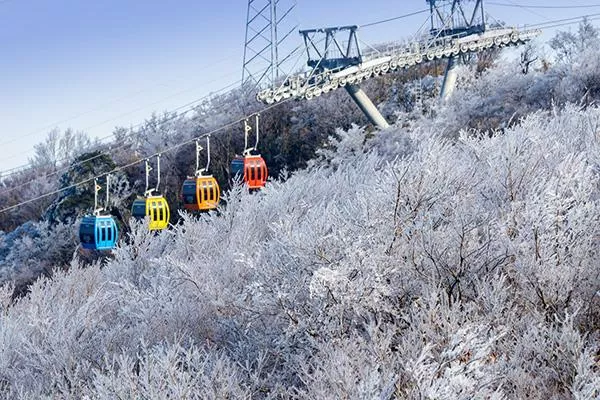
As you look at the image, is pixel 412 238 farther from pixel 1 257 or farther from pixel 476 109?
pixel 1 257

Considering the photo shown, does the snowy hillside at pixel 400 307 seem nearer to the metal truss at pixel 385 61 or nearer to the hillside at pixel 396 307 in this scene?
the hillside at pixel 396 307

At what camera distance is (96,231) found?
983 centimetres

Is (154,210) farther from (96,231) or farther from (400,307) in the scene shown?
(400,307)

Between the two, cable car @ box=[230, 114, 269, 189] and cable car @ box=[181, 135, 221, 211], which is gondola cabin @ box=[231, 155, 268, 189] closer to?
cable car @ box=[230, 114, 269, 189]

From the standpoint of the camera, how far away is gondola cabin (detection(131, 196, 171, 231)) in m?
10.2

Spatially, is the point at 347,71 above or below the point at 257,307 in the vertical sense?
above

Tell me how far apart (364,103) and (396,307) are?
12107 mm

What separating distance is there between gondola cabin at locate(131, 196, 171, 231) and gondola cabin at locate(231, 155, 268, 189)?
183cm

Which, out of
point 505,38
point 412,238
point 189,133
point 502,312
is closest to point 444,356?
point 502,312

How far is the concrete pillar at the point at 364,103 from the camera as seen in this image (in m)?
16.9

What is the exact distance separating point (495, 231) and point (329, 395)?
3033 mm

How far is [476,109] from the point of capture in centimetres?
1995

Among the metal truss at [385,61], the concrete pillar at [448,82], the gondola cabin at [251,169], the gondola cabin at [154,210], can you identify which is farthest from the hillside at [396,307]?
the concrete pillar at [448,82]

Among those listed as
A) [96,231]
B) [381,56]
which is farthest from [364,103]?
[96,231]
